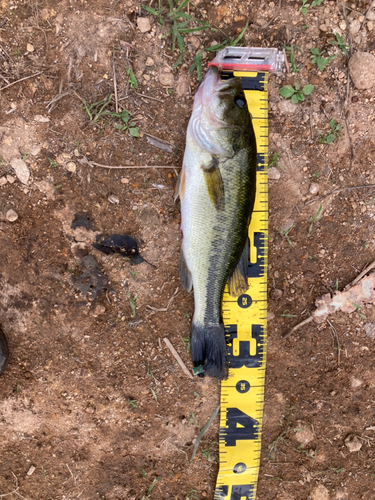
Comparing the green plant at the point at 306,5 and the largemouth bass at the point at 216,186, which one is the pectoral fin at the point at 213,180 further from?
the green plant at the point at 306,5

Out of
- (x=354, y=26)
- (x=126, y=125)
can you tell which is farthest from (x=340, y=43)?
(x=126, y=125)

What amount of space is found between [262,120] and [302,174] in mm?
653

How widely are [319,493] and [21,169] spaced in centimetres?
433

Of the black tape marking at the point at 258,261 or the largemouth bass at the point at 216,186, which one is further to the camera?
the black tape marking at the point at 258,261

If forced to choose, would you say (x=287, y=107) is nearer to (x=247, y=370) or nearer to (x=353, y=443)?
(x=247, y=370)

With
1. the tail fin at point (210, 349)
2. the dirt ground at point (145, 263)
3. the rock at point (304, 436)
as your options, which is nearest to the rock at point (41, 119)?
the dirt ground at point (145, 263)

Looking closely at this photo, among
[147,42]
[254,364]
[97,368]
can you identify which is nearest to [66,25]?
[147,42]

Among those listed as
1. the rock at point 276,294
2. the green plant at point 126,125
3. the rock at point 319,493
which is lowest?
the rock at point 319,493

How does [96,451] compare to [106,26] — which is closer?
[106,26]

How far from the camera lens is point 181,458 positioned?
3.25m

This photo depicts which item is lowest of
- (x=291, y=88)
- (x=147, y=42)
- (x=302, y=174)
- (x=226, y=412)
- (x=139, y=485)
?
(x=139, y=485)

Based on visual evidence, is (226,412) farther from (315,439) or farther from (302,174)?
(302,174)

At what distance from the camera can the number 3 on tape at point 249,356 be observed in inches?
119

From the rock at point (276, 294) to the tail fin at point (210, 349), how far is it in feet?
2.17
